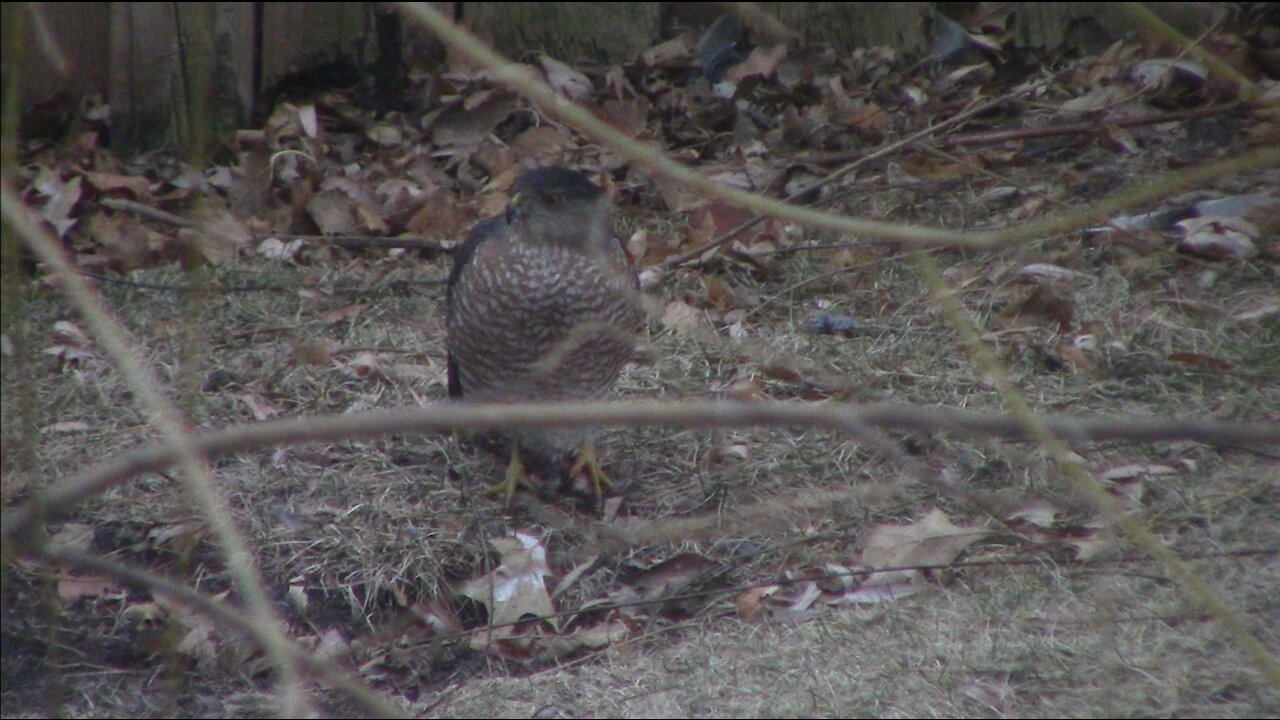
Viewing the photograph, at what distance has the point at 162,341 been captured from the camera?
5.09 m

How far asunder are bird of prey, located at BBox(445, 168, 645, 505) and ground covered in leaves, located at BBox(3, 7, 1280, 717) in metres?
0.27

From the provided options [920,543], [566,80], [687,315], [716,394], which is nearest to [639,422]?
[920,543]

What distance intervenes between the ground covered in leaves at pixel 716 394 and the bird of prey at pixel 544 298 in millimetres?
273

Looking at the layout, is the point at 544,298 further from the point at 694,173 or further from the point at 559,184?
the point at 694,173

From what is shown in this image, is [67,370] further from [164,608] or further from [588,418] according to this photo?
[588,418]

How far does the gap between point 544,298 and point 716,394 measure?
0.81 metres

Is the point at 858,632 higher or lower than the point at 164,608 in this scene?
higher

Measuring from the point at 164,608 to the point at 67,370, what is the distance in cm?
157

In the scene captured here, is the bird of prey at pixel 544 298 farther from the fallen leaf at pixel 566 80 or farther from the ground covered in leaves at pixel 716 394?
the fallen leaf at pixel 566 80

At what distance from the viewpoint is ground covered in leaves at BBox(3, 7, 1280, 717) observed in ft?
9.97

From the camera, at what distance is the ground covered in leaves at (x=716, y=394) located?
9.97 feet

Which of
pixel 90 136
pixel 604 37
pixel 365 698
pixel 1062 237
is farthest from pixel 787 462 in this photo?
pixel 90 136

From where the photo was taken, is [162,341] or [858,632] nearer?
[858,632]

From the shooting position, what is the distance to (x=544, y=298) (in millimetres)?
4000
